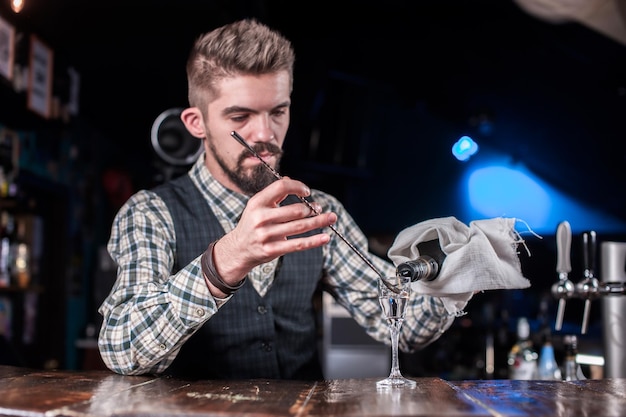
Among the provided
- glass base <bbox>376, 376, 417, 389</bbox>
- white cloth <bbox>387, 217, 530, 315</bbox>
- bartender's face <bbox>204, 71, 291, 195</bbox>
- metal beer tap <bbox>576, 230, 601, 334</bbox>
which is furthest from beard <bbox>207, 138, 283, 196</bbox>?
metal beer tap <bbox>576, 230, 601, 334</bbox>

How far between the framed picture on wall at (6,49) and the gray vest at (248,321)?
1.77 meters

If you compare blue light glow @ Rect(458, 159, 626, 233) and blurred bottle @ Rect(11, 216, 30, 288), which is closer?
blurred bottle @ Rect(11, 216, 30, 288)

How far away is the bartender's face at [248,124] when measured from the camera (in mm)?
1662

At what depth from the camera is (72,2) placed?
3.35 m

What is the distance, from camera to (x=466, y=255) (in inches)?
54.9

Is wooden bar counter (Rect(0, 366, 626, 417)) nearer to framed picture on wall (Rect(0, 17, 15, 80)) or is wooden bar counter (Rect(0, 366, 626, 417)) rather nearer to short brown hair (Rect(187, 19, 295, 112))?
short brown hair (Rect(187, 19, 295, 112))

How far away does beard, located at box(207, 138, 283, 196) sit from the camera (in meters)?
1.67

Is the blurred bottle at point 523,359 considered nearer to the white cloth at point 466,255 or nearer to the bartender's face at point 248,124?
the white cloth at point 466,255

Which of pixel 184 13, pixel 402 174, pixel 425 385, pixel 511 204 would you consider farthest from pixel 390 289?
pixel 402 174

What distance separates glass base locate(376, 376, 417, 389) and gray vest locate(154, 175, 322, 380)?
0.46 meters

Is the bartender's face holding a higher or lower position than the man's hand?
higher

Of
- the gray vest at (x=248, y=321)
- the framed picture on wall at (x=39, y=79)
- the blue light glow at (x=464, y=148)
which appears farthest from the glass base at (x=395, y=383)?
the framed picture on wall at (x=39, y=79)

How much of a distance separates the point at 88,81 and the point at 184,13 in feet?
4.31

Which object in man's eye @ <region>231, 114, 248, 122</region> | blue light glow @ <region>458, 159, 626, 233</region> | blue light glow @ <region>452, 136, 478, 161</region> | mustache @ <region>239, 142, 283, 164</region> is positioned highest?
blue light glow @ <region>458, 159, 626, 233</region>
